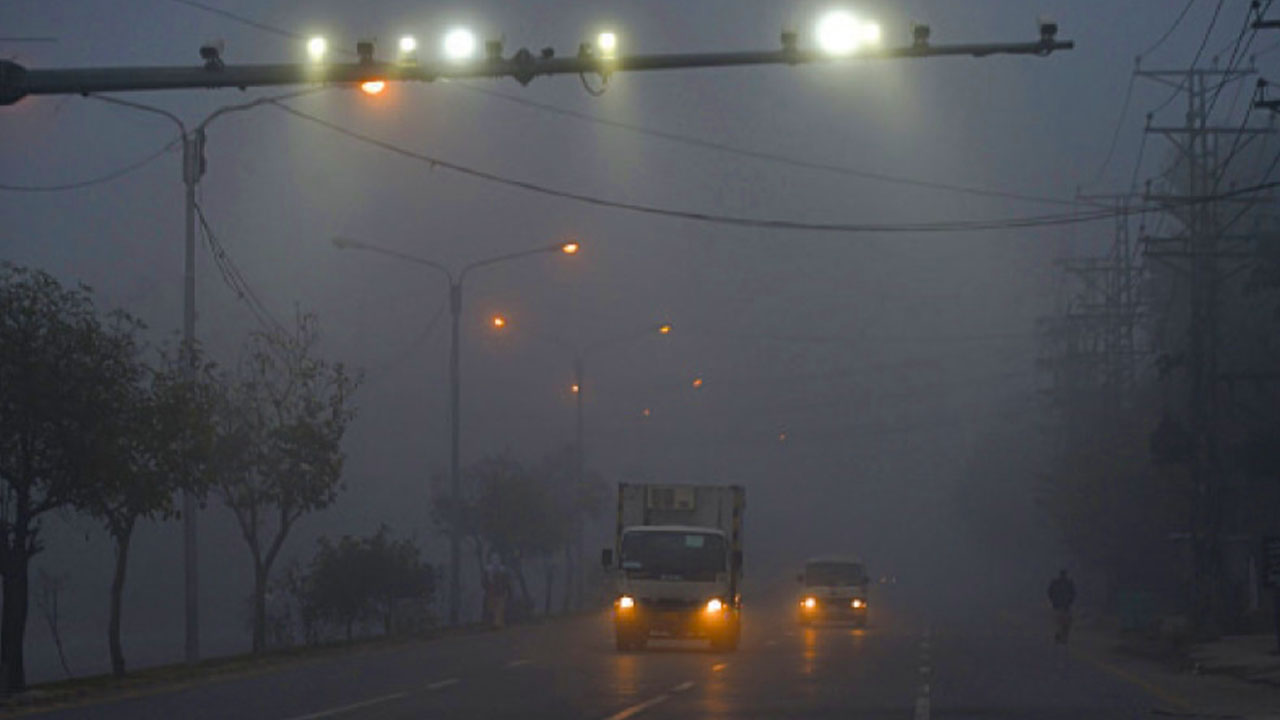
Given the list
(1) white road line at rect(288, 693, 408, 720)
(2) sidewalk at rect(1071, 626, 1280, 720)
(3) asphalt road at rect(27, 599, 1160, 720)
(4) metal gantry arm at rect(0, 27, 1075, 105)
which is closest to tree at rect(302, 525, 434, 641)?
(3) asphalt road at rect(27, 599, 1160, 720)

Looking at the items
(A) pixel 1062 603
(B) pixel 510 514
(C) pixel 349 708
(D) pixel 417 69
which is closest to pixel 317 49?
(D) pixel 417 69

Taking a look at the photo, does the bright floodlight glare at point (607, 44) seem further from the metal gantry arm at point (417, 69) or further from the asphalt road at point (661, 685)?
the asphalt road at point (661, 685)

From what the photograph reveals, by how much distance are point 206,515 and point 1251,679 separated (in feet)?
286

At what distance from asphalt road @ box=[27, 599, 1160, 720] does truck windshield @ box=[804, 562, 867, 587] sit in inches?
599

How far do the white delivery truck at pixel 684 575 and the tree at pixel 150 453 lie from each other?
9511 millimetres

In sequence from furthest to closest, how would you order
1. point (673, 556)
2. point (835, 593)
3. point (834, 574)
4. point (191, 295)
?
1. point (834, 574)
2. point (835, 593)
3. point (673, 556)
4. point (191, 295)

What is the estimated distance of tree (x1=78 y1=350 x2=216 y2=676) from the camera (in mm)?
30203

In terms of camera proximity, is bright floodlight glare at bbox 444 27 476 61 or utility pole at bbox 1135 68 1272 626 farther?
utility pole at bbox 1135 68 1272 626

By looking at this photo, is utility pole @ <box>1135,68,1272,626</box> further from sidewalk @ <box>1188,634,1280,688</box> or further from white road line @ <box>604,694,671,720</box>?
white road line @ <box>604,694,671,720</box>

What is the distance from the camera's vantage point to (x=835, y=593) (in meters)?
59.0

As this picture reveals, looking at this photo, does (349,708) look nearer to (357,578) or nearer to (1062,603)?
(1062,603)

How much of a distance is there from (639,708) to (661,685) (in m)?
4.65

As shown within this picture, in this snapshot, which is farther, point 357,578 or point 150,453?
point 357,578

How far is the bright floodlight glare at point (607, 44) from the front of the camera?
59.7 feet
